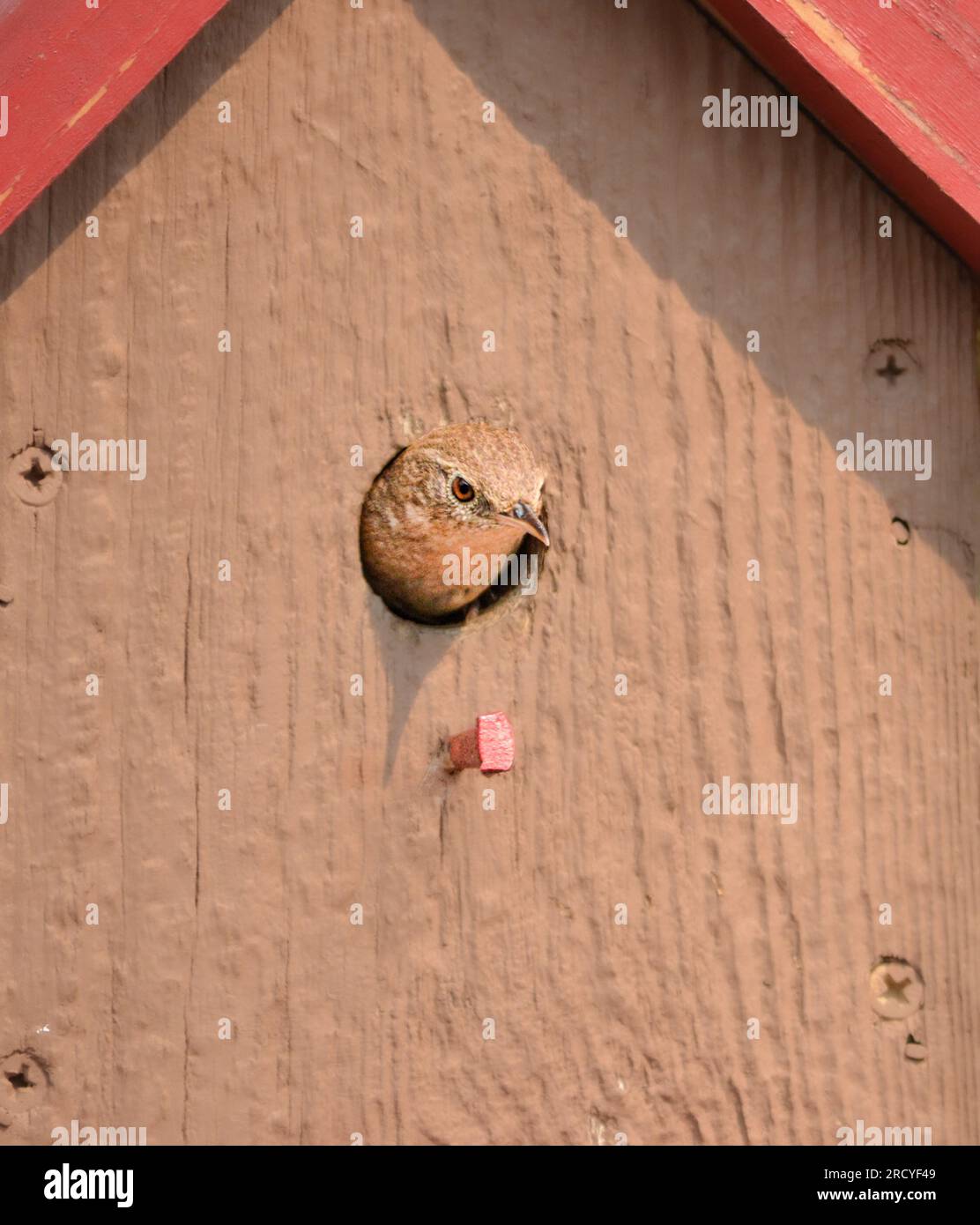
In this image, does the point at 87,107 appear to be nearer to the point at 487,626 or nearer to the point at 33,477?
the point at 33,477

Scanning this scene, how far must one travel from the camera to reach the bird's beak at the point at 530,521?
2.38 meters

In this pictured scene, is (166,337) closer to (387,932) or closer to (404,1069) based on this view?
(387,932)

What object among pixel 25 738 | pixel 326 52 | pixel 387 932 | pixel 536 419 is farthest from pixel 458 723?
pixel 326 52

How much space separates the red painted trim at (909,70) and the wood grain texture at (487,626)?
167 mm

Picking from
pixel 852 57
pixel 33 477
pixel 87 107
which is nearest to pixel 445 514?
pixel 33 477

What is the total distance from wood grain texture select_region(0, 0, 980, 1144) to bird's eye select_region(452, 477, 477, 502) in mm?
114

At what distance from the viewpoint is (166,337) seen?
7.67 feet

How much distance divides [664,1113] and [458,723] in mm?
644

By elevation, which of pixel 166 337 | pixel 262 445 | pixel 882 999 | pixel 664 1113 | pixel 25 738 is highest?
pixel 166 337

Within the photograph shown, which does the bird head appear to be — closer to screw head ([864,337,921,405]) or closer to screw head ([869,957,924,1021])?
screw head ([864,337,921,405])

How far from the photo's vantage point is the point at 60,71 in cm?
214

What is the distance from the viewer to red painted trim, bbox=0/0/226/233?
6.99ft

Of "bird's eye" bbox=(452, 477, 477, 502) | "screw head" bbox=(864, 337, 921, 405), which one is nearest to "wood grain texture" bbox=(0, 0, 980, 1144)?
"screw head" bbox=(864, 337, 921, 405)

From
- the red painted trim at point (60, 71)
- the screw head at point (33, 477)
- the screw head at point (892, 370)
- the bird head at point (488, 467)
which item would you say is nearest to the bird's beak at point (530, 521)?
the bird head at point (488, 467)
